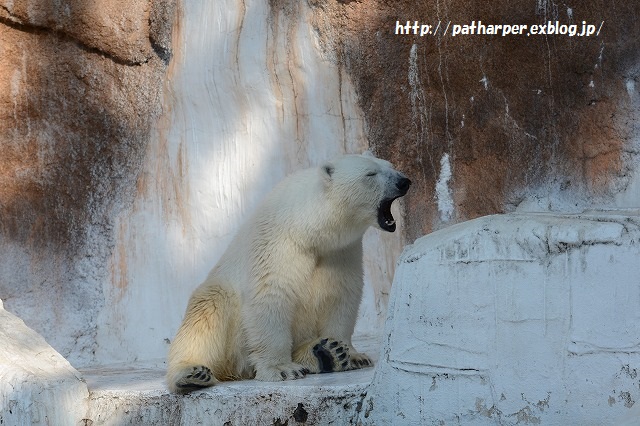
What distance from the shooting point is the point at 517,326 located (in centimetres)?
375

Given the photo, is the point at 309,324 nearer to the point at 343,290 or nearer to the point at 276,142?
the point at 343,290

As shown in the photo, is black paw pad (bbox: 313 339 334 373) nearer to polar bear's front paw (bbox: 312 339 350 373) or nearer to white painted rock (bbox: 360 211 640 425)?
polar bear's front paw (bbox: 312 339 350 373)

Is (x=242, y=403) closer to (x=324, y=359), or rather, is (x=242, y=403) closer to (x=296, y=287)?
(x=324, y=359)

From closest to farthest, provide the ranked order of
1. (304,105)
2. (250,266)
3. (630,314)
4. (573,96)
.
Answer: (630,314), (250,266), (573,96), (304,105)

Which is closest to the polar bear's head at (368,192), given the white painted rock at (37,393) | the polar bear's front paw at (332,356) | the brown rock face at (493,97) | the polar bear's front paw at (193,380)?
the polar bear's front paw at (332,356)

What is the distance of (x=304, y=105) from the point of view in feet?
23.4

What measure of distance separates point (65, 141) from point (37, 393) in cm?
269

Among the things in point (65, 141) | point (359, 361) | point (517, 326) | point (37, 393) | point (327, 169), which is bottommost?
point (37, 393)

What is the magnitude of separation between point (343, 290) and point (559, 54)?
112 inches

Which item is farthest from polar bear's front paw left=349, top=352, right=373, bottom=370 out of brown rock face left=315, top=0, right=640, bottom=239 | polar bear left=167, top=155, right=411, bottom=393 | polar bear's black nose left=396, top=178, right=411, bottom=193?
brown rock face left=315, top=0, right=640, bottom=239

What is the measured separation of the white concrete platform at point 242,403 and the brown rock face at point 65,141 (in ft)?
Result: 6.81

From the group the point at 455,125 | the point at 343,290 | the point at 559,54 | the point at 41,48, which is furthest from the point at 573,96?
the point at 41,48

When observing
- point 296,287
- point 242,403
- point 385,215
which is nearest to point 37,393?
A: point 242,403

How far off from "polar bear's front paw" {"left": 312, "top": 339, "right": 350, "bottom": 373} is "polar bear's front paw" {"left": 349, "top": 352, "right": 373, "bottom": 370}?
36 mm
